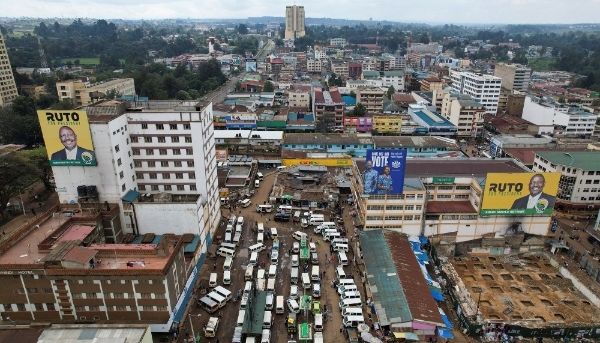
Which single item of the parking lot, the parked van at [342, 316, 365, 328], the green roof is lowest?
the parking lot

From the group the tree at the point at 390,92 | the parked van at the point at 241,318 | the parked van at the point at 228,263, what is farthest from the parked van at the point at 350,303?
the tree at the point at 390,92

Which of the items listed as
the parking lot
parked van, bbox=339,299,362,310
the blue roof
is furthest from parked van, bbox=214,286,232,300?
the blue roof

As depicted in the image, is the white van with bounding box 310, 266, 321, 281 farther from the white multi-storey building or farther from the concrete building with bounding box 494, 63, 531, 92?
the concrete building with bounding box 494, 63, 531, 92

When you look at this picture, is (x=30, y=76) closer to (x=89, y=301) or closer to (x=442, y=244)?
(x=89, y=301)

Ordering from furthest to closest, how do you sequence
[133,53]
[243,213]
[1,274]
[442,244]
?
[133,53]
[243,213]
[442,244]
[1,274]

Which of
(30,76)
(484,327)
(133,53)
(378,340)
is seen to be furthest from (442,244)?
(133,53)

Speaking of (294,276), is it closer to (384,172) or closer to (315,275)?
(315,275)

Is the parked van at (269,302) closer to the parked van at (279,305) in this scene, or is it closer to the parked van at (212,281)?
the parked van at (279,305)
